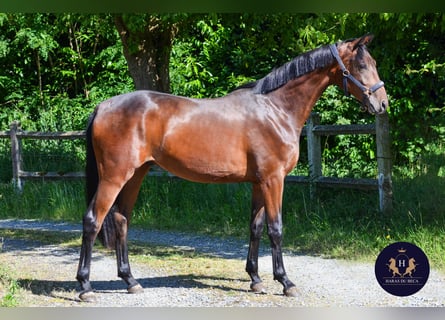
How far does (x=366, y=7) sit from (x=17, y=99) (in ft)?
17.9

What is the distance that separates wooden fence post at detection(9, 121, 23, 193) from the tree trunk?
2505 millimetres

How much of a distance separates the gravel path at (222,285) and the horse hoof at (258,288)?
0.06 metres

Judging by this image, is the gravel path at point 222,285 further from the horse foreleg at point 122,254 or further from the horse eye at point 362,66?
the horse eye at point 362,66

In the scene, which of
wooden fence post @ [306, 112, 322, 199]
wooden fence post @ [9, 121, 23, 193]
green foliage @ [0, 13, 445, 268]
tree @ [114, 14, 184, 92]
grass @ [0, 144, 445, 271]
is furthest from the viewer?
wooden fence post @ [9, 121, 23, 193]

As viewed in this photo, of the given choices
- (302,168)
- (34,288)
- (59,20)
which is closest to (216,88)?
(302,168)

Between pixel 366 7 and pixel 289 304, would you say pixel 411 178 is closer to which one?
pixel 366 7

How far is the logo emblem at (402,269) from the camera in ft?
18.4

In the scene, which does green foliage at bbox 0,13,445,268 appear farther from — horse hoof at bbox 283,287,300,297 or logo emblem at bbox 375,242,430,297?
horse hoof at bbox 283,287,300,297

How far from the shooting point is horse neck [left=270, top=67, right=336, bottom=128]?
5766mm

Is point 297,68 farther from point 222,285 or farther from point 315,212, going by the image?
point 315,212

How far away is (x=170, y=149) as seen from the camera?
18.4 feet

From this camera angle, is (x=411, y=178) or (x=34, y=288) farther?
(x=411, y=178)

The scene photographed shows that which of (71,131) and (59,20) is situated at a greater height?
(59,20)

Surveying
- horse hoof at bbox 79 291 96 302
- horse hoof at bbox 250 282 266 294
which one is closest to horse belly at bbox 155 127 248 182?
horse hoof at bbox 250 282 266 294
